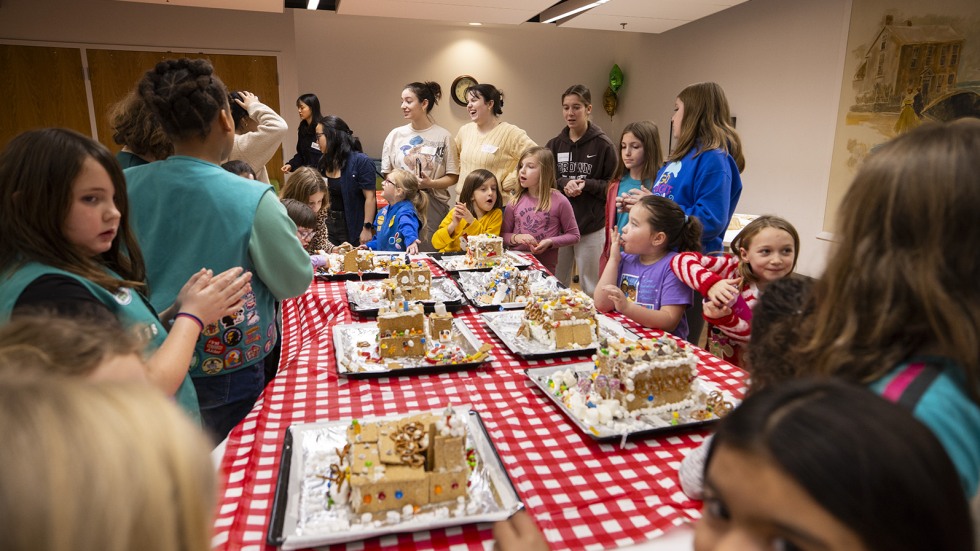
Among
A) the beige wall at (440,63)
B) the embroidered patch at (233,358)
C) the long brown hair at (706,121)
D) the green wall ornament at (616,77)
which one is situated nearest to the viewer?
the embroidered patch at (233,358)

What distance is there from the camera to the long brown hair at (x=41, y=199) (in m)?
1.25

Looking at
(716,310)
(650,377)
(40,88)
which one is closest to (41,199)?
(650,377)

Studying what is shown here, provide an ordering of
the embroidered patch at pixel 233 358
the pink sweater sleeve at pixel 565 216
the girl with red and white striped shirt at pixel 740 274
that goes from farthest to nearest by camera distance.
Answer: the pink sweater sleeve at pixel 565 216 → the girl with red and white striped shirt at pixel 740 274 → the embroidered patch at pixel 233 358

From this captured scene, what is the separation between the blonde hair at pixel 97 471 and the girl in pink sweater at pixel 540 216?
351cm

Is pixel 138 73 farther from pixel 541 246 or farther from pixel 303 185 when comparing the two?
pixel 541 246

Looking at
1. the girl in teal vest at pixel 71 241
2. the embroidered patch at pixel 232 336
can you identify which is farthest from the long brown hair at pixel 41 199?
the embroidered patch at pixel 232 336

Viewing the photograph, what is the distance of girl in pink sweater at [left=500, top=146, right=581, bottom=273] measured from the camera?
4.05 metres

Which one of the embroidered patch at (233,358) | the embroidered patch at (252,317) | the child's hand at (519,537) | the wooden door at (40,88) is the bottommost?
the child's hand at (519,537)

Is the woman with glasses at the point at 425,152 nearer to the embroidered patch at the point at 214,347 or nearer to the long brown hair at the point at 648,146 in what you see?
the long brown hair at the point at 648,146

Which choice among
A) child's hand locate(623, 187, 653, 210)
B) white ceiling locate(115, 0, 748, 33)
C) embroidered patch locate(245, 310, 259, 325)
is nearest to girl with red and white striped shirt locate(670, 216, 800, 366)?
child's hand locate(623, 187, 653, 210)

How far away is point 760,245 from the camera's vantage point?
7.80 feet

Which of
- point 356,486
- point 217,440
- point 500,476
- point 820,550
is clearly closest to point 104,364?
point 356,486

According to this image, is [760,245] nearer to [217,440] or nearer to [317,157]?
[217,440]

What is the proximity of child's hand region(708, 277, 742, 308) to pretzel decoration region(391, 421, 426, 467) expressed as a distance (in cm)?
143
